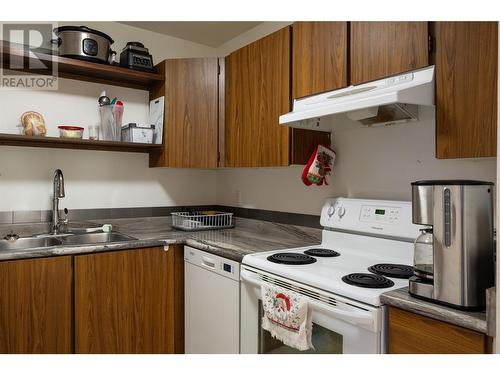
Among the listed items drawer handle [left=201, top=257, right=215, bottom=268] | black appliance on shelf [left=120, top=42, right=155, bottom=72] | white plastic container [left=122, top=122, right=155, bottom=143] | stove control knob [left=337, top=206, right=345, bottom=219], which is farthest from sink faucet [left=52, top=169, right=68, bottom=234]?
stove control knob [left=337, top=206, right=345, bottom=219]

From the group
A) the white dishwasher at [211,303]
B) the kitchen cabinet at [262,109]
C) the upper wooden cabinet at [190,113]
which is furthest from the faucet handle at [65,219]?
the kitchen cabinet at [262,109]

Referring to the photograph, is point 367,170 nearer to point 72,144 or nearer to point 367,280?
point 367,280

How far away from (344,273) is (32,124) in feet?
6.32

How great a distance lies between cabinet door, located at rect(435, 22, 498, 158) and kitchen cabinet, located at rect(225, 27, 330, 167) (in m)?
0.79

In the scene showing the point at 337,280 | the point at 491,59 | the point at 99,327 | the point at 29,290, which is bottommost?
the point at 99,327

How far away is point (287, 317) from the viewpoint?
1420 millimetres

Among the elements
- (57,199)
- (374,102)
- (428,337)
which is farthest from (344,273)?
(57,199)

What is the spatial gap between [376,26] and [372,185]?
77 cm

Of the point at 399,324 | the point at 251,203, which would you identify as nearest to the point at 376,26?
the point at 399,324

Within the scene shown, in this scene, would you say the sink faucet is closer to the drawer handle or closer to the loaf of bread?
the loaf of bread

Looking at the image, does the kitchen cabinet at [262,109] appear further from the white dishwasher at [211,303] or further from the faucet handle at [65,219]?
the faucet handle at [65,219]

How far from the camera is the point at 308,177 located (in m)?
2.03

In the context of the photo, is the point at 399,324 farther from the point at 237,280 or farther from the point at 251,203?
the point at 251,203

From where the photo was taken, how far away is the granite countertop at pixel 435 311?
98 centimetres
